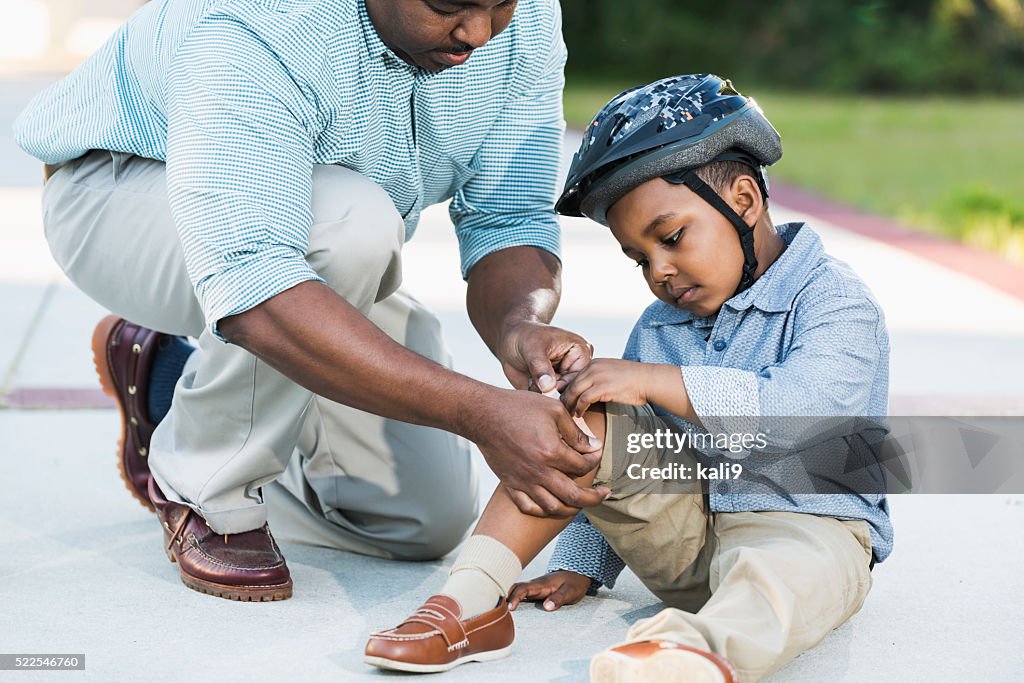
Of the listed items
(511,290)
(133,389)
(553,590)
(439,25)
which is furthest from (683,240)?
(133,389)

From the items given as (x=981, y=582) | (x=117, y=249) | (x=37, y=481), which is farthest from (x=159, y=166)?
(x=981, y=582)

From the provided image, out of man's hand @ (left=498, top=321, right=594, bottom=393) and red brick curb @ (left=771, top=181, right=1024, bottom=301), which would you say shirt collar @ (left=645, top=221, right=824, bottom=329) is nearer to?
man's hand @ (left=498, top=321, right=594, bottom=393)

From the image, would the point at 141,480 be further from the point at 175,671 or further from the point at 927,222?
the point at 927,222

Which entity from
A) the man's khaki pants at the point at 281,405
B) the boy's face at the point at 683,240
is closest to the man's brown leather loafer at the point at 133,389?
the man's khaki pants at the point at 281,405

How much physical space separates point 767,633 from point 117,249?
1.62 metres

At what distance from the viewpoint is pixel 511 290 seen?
308cm

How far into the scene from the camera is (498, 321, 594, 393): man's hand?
2715 millimetres

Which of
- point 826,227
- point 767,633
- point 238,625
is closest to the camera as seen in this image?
point 767,633

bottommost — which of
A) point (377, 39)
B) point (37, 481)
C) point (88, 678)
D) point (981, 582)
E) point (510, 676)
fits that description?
point (37, 481)

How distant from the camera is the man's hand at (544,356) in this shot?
271cm

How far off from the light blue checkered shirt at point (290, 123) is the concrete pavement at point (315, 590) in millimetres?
613

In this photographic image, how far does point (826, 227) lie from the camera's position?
8227 mm

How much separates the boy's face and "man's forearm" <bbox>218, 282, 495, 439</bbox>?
49 cm

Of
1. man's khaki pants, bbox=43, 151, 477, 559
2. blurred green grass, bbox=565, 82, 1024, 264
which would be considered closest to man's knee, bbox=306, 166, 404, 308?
man's khaki pants, bbox=43, 151, 477, 559
